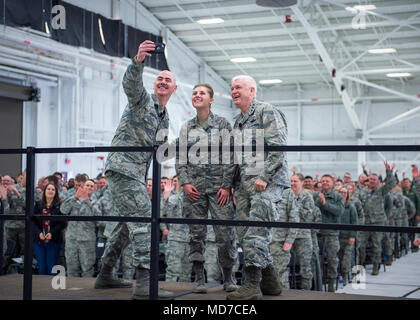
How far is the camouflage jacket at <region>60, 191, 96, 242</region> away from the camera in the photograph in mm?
8539

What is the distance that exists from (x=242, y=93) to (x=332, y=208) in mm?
5198

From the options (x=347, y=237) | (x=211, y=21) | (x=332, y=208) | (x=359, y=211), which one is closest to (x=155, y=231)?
(x=332, y=208)

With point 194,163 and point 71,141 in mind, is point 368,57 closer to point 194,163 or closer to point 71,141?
point 71,141

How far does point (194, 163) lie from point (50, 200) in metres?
4.58

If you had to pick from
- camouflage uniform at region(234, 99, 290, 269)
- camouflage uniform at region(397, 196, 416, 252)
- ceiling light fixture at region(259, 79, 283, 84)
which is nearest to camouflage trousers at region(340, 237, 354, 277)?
camouflage uniform at region(397, 196, 416, 252)

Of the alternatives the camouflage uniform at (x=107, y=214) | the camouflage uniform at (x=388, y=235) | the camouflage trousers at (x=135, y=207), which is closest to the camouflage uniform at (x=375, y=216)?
the camouflage uniform at (x=388, y=235)

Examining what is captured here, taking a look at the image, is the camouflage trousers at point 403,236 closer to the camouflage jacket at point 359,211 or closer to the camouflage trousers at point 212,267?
the camouflage jacket at point 359,211

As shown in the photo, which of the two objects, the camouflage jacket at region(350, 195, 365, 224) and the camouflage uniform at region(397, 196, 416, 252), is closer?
the camouflage jacket at region(350, 195, 365, 224)

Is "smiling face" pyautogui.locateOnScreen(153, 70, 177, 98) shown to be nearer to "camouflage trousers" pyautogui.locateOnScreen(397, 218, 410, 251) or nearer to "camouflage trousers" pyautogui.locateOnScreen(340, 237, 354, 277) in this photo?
"camouflage trousers" pyautogui.locateOnScreen(340, 237, 354, 277)

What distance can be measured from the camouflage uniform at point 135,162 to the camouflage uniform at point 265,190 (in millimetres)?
678

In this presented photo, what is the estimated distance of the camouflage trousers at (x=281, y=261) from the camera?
7508 millimetres

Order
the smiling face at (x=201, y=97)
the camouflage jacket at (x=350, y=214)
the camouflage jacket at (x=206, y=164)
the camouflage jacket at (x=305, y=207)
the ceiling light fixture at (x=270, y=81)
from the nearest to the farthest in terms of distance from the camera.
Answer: the camouflage jacket at (x=206, y=164), the smiling face at (x=201, y=97), the camouflage jacket at (x=305, y=207), the camouflage jacket at (x=350, y=214), the ceiling light fixture at (x=270, y=81)

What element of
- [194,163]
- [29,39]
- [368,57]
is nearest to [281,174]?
[194,163]

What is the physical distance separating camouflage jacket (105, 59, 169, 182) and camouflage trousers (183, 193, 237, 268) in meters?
0.49
